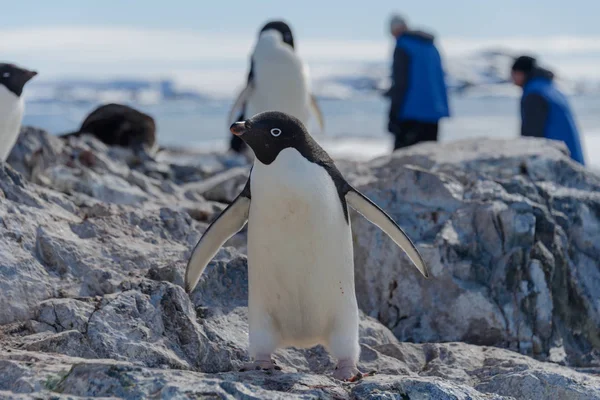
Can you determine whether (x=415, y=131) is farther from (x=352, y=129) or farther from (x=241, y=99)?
Answer: (x=352, y=129)

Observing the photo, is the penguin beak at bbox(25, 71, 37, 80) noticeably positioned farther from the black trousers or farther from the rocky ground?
the black trousers

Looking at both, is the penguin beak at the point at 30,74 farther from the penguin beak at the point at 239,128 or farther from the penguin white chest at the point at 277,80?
the penguin beak at the point at 239,128

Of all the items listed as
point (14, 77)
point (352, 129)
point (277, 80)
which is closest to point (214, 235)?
point (14, 77)

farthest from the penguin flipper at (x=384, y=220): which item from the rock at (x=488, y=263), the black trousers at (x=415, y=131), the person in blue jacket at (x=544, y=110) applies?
the black trousers at (x=415, y=131)

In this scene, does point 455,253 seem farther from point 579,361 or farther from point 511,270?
point 579,361

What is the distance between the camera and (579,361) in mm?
4793

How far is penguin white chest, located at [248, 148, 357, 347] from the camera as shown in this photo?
349 cm

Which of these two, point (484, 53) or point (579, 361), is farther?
point (484, 53)

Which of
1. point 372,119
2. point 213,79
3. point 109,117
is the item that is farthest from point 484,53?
point 109,117

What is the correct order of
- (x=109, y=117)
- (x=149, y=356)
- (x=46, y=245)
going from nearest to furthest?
1. (x=149, y=356)
2. (x=46, y=245)
3. (x=109, y=117)

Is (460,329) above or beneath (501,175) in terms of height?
beneath

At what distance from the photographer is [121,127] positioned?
8.96m

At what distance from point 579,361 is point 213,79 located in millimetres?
71624

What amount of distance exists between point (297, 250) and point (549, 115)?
5.04 meters
